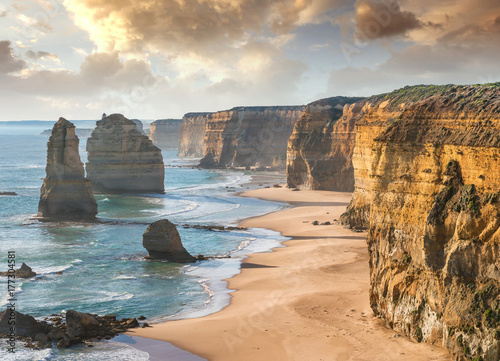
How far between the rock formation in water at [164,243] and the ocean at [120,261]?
0.79 metres

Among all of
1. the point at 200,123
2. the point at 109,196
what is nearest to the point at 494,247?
the point at 109,196

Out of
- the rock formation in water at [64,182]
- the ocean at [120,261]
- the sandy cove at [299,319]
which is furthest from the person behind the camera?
the rock formation in water at [64,182]

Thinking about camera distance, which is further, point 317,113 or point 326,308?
point 317,113

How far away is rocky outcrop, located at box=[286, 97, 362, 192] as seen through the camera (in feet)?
244

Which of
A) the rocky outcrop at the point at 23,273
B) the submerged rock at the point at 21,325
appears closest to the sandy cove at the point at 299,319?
the submerged rock at the point at 21,325

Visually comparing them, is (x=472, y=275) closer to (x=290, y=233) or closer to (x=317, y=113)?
(x=290, y=233)

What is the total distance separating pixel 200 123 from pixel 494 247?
181332mm

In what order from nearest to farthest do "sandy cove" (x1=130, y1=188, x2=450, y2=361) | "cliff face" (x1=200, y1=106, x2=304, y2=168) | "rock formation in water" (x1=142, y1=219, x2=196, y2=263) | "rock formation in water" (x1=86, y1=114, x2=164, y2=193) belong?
"sandy cove" (x1=130, y1=188, x2=450, y2=361), "rock formation in water" (x1=142, y1=219, x2=196, y2=263), "rock formation in water" (x1=86, y1=114, x2=164, y2=193), "cliff face" (x1=200, y1=106, x2=304, y2=168)

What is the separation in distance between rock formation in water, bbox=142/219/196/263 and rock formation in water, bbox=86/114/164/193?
40.7 metres

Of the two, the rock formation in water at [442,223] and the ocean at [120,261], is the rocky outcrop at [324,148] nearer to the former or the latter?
the ocean at [120,261]

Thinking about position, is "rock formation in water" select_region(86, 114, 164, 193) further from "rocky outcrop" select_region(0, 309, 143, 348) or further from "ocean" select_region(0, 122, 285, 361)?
"rocky outcrop" select_region(0, 309, 143, 348)

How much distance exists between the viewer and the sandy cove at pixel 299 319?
1947 cm

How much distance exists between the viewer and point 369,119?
41281mm

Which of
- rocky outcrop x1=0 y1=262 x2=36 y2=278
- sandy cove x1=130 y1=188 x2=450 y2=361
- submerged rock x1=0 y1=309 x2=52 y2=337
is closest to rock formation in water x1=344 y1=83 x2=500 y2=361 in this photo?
sandy cove x1=130 y1=188 x2=450 y2=361
